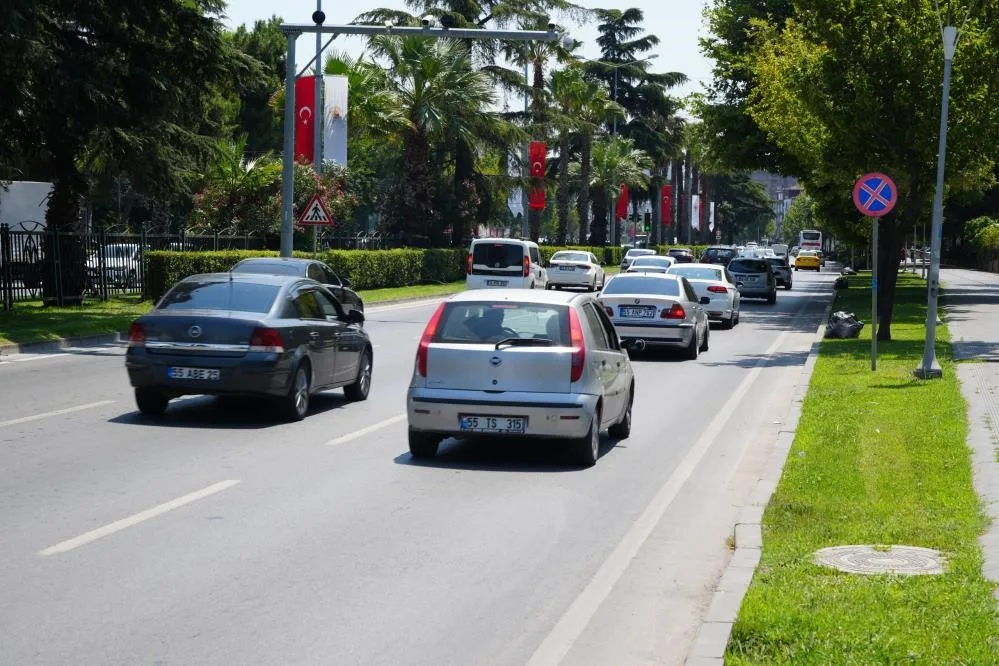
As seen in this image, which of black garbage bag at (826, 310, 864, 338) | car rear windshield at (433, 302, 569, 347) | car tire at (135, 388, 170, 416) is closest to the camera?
car rear windshield at (433, 302, 569, 347)

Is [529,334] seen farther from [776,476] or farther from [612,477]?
[776,476]

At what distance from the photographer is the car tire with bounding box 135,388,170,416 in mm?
15192

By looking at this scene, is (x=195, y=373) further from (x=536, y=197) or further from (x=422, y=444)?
(x=536, y=197)

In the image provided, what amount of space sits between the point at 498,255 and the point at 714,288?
40.0 ft

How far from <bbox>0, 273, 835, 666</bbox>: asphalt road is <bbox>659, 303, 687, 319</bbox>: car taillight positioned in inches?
300

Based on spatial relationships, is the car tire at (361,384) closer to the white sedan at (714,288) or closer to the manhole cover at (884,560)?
the manhole cover at (884,560)

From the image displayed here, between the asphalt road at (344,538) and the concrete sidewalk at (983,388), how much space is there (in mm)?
1787

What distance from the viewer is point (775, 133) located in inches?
1681

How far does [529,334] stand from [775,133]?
104ft

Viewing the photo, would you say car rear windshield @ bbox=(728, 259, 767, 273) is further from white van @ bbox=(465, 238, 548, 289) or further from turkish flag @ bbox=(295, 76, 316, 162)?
turkish flag @ bbox=(295, 76, 316, 162)

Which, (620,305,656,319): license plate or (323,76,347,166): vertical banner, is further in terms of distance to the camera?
(323,76,347,166): vertical banner

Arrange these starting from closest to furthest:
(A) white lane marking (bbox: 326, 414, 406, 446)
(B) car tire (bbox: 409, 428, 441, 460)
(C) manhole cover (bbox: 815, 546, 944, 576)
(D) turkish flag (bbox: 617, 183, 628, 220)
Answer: (C) manhole cover (bbox: 815, 546, 944, 576)
(B) car tire (bbox: 409, 428, 441, 460)
(A) white lane marking (bbox: 326, 414, 406, 446)
(D) turkish flag (bbox: 617, 183, 628, 220)

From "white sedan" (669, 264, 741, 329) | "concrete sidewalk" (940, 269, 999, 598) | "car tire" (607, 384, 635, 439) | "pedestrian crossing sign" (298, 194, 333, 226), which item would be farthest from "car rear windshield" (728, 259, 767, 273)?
"car tire" (607, 384, 635, 439)

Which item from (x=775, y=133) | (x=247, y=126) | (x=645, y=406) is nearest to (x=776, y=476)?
(x=645, y=406)
